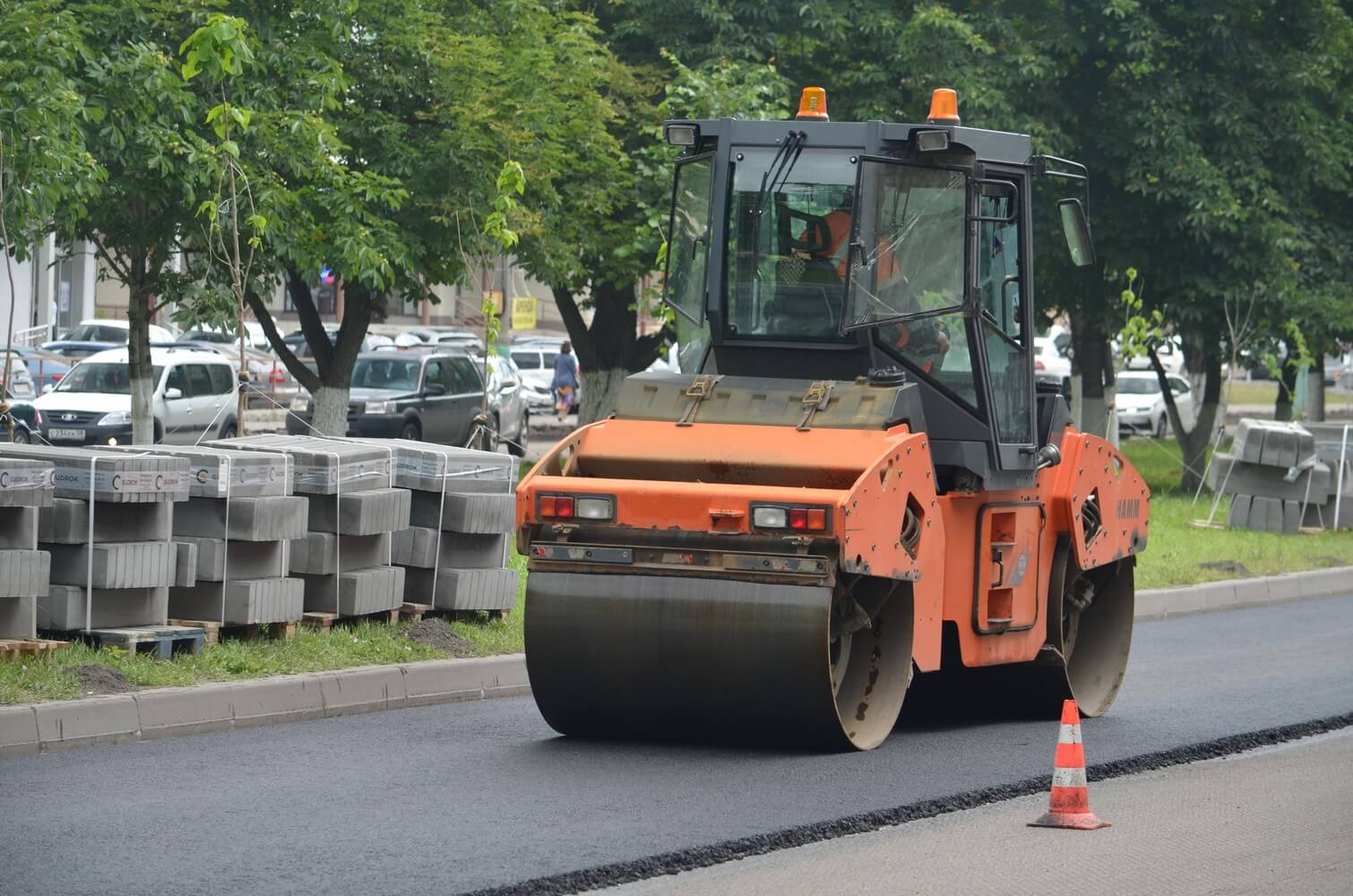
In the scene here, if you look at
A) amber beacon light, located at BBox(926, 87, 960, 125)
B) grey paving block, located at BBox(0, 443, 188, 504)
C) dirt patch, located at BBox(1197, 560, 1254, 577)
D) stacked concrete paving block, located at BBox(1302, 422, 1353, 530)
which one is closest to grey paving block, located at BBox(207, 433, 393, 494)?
grey paving block, located at BBox(0, 443, 188, 504)

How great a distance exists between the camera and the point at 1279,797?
8242 mm

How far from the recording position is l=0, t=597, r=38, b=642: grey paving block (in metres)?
9.34

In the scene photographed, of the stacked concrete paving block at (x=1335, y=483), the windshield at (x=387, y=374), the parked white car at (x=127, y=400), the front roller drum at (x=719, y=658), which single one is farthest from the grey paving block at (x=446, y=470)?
the windshield at (x=387, y=374)

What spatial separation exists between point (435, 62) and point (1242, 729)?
14825mm

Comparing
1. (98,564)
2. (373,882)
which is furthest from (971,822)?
(98,564)

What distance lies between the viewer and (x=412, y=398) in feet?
101

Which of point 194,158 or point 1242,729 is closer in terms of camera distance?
point 1242,729

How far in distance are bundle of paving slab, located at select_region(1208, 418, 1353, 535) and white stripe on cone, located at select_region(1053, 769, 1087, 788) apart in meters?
15.4

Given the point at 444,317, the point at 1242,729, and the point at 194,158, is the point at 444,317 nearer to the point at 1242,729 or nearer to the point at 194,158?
the point at 194,158

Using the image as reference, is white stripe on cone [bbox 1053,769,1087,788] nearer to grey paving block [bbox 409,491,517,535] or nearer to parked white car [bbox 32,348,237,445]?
grey paving block [bbox 409,491,517,535]

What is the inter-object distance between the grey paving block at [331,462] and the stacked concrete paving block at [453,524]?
0.80 ft

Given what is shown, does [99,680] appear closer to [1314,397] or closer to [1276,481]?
[1276,481]

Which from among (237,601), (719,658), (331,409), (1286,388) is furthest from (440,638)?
(1286,388)

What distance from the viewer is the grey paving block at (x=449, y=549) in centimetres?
1157
